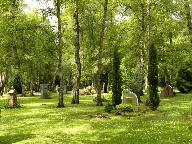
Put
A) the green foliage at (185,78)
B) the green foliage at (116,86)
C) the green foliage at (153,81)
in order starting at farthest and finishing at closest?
the green foliage at (185,78) → the green foliage at (116,86) → the green foliage at (153,81)

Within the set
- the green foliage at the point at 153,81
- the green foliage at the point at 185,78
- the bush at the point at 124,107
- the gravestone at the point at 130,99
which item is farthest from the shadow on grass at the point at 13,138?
the green foliage at the point at 185,78

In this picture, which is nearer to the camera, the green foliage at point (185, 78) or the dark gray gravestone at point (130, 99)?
the dark gray gravestone at point (130, 99)

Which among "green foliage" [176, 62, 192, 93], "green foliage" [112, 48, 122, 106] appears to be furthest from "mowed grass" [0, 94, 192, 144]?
"green foliage" [176, 62, 192, 93]

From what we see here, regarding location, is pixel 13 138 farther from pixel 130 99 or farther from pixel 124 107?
pixel 130 99

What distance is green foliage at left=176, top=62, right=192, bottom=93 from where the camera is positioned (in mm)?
62237

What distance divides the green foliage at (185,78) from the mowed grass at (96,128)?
29.6 meters

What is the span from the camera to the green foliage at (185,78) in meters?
62.2

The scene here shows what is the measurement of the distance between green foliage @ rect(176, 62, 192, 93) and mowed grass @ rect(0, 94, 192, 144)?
2963cm

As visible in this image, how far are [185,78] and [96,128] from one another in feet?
130

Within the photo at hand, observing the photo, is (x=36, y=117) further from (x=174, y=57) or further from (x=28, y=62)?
(x=28, y=62)

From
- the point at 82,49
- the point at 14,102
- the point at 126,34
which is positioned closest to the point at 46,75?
the point at 82,49

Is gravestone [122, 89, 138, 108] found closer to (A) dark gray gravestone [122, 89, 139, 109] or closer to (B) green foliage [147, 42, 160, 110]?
(A) dark gray gravestone [122, 89, 139, 109]

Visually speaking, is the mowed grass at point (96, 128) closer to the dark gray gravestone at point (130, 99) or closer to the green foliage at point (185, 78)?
the dark gray gravestone at point (130, 99)

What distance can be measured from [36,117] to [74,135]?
32.4 ft
